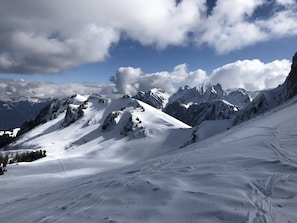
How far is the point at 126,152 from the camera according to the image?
2202 inches

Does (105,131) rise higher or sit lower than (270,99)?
lower

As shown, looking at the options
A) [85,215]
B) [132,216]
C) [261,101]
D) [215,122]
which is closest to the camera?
[132,216]

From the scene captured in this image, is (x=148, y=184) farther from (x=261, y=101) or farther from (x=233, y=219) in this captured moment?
(x=261, y=101)

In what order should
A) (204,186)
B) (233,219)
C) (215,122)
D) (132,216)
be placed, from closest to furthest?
(233,219)
(132,216)
(204,186)
(215,122)

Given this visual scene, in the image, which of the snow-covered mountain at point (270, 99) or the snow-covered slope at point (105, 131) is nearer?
the snow-covered mountain at point (270, 99)

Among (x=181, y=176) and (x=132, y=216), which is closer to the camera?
(x=132, y=216)

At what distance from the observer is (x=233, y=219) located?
6.58 m

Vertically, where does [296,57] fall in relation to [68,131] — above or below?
above

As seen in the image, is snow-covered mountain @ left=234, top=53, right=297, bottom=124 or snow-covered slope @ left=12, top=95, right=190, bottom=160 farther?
snow-covered slope @ left=12, top=95, right=190, bottom=160

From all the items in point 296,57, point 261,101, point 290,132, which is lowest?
point 290,132

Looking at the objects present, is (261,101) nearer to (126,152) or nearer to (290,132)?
(126,152)

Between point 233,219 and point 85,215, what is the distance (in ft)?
13.4

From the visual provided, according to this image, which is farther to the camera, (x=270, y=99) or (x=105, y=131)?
(x=105, y=131)

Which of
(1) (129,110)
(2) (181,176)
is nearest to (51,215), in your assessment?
(2) (181,176)
